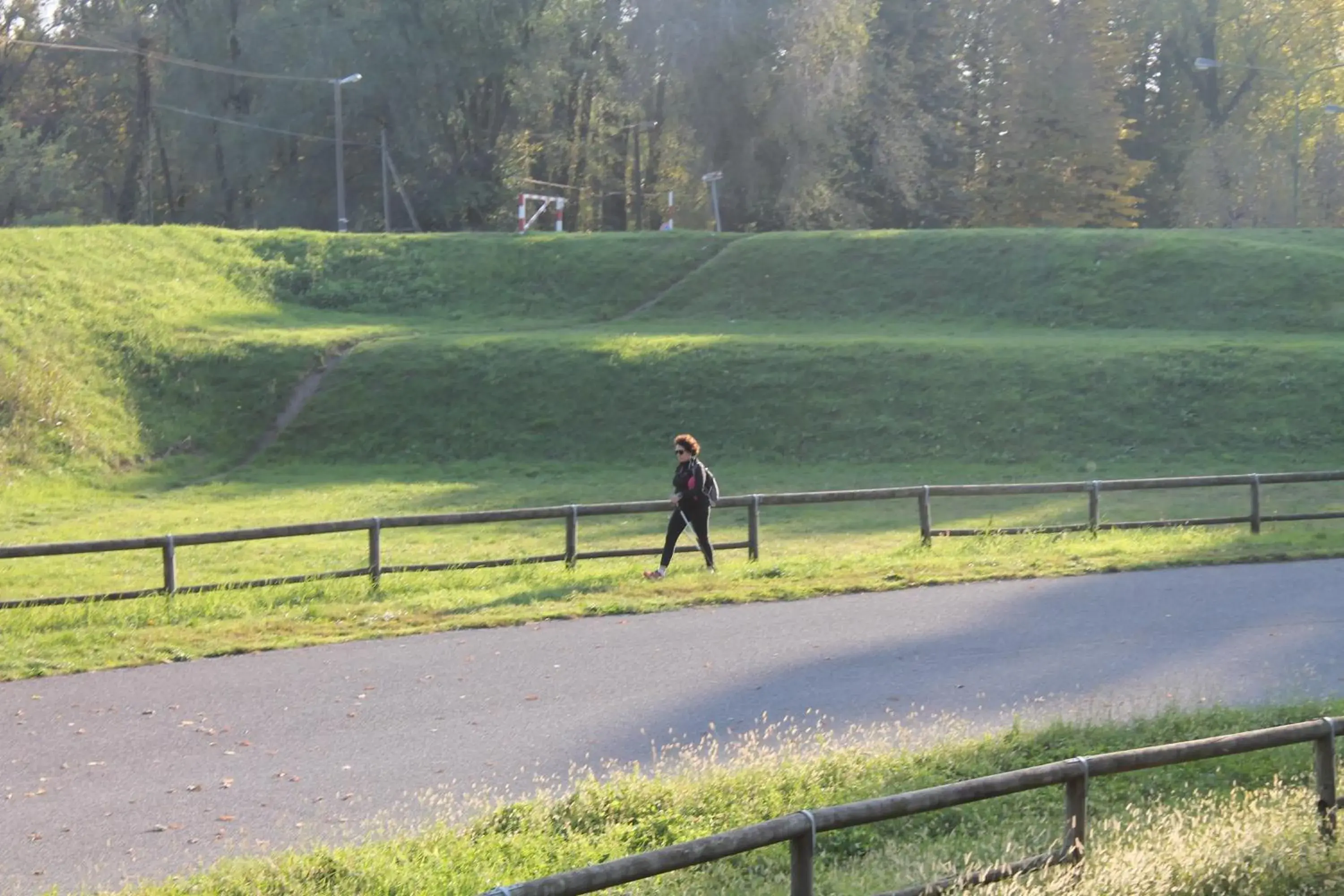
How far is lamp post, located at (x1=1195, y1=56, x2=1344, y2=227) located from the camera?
5156cm

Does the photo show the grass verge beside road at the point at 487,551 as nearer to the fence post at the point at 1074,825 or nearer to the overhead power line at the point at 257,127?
the fence post at the point at 1074,825

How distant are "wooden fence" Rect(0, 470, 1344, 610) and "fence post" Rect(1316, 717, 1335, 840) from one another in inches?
350

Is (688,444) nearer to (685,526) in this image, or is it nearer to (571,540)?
(685,526)

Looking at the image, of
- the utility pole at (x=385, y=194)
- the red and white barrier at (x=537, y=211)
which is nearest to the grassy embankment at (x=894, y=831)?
the red and white barrier at (x=537, y=211)

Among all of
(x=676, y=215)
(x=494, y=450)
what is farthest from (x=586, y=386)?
(x=676, y=215)

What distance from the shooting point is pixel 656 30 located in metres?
52.6

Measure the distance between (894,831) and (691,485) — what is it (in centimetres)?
808

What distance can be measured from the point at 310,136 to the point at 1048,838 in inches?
2089

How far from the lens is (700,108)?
52000 mm

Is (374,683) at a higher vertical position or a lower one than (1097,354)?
lower

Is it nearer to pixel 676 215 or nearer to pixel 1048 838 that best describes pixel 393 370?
pixel 1048 838

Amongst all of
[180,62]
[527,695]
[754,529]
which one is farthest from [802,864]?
[180,62]

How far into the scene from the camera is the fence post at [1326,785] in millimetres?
5883

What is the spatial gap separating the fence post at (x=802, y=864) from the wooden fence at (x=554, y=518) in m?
8.88
